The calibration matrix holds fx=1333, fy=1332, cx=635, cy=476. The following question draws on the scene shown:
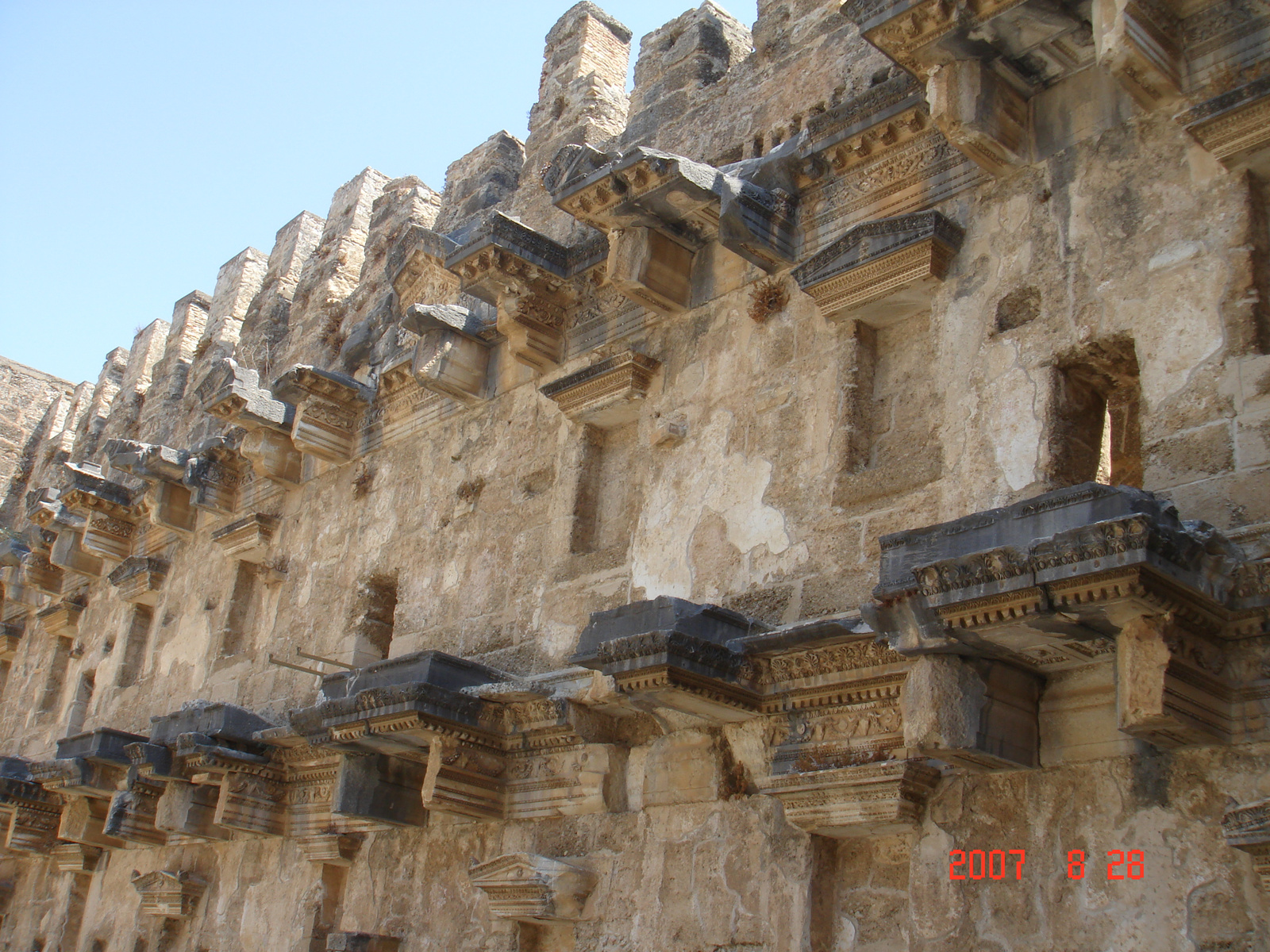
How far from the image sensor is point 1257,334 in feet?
15.0

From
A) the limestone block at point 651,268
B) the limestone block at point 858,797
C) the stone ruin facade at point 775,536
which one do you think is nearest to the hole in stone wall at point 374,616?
the stone ruin facade at point 775,536

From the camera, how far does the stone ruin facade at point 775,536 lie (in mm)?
4367

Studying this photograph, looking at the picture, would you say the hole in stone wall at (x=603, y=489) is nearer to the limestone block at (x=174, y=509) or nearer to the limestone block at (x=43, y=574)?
the limestone block at (x=174, y=509)

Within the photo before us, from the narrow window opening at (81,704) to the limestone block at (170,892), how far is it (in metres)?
2.88

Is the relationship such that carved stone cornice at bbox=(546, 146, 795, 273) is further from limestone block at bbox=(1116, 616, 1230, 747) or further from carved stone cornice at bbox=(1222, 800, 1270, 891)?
carved stone cornice at bbox=(1222, 800, 1270, 891)

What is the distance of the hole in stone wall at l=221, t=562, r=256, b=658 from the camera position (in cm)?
995

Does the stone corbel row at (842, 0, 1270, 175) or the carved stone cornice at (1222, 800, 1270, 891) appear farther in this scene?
the stone corbel row at (842, 0, 1270, 175)

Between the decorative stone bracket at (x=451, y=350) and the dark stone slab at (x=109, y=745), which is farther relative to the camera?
the dark stone slab at (x=109, y=745)

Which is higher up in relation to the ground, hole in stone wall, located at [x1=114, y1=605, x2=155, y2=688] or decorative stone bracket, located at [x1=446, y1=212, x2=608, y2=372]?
decorative stone bracket, located at [x1=446, y1=212, x2=608, y2=372]

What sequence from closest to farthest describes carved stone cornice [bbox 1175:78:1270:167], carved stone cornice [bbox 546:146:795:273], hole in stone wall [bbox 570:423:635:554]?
carved stone cornice [bbox 1175:78:1270:167], carved stone cornice [bbox 546:146:795:273], hole in stone wall [bbox 570:423:635:554]

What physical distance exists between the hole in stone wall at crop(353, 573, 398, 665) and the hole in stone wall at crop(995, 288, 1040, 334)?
436cm

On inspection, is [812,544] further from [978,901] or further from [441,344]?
[441,344]

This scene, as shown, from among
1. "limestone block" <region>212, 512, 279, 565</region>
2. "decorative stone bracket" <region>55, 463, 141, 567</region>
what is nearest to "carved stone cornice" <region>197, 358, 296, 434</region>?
"limestone block" <region>212, 512, 279, 565</region>
